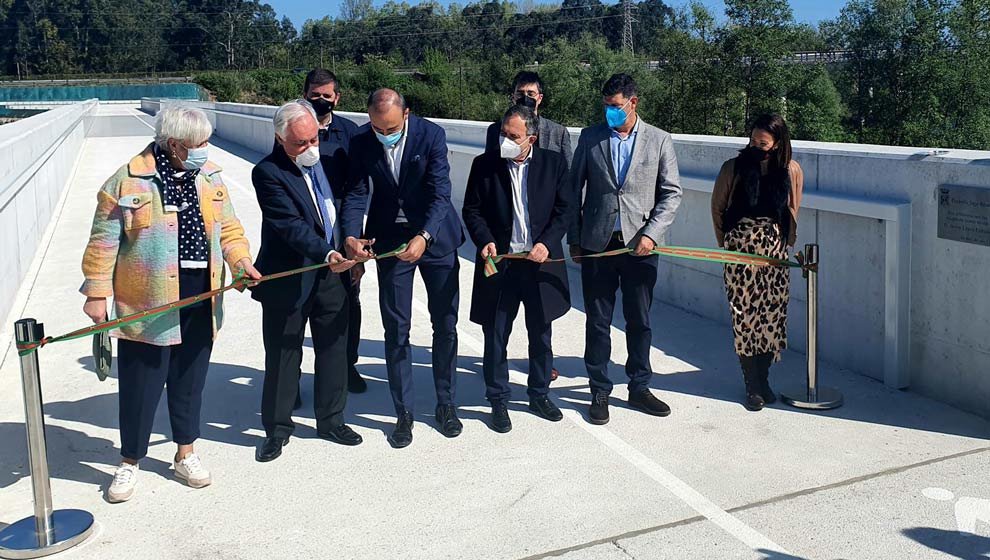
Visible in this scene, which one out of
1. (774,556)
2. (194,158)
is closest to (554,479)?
(774,556)

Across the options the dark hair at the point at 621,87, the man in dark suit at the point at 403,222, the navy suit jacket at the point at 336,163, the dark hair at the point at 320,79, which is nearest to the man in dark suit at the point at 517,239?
the man in dark suit at the point at 403,222

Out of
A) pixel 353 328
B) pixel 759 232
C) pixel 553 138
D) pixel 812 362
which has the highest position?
pixel 553 138

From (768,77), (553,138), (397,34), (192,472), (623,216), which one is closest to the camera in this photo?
(192,472)

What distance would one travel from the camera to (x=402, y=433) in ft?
18.6

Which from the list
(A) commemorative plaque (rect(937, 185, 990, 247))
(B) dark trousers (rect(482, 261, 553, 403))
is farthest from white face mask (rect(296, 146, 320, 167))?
(A) commemorative plaque (rect(937, 185, 990, 247))

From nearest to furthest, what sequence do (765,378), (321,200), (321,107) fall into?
(321,200) < (765,378) < (321,107)

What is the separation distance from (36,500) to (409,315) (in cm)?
219

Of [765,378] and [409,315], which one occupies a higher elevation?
[409,315]

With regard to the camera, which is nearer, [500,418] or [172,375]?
[172,375]

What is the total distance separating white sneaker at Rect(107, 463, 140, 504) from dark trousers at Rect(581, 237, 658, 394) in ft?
8.70

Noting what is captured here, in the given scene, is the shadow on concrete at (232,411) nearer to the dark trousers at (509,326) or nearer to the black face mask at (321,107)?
the dark trousers at (509,326)

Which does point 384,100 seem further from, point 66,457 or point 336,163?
point 66,457

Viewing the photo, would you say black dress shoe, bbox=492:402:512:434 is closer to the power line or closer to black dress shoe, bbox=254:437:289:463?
black dress shoe, bbox=254:437:289:463

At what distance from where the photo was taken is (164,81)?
125 metres
